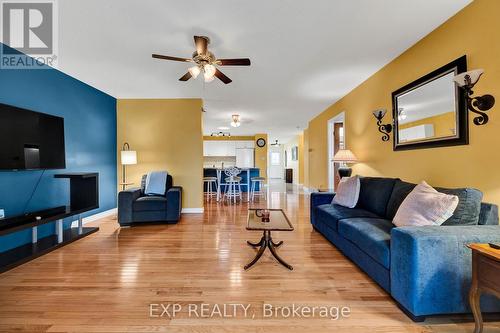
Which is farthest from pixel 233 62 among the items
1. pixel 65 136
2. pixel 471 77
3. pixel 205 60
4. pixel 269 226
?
pixel 65 136

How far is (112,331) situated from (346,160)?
3.79 metres

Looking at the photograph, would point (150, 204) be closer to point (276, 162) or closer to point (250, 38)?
point (250, 38)

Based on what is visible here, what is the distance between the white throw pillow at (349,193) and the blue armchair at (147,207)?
110 inches

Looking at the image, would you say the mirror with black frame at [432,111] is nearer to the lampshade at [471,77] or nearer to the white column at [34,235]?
the lampshade at [471,77]

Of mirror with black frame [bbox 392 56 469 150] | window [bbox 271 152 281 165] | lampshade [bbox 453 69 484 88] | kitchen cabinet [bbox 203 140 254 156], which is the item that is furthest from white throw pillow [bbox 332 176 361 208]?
window [bbox 271 152 281 165]

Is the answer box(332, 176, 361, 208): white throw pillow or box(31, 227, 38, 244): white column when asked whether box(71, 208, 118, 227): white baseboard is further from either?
box(332, 176, 361, 208): white throw pillow

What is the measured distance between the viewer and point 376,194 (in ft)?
9.31

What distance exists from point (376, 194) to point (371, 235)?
107cm

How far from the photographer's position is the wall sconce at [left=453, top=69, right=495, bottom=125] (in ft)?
5.80

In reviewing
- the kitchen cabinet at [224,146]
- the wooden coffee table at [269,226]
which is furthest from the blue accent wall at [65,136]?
the kitchen cabinet at [224,146]

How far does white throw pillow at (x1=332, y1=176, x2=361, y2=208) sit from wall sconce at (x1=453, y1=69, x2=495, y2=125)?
4.59 feet

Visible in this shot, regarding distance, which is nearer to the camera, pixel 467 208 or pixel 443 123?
pixel 467 208

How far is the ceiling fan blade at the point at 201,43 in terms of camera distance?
93.7 inches

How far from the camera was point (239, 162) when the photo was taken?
1038 centimetres
